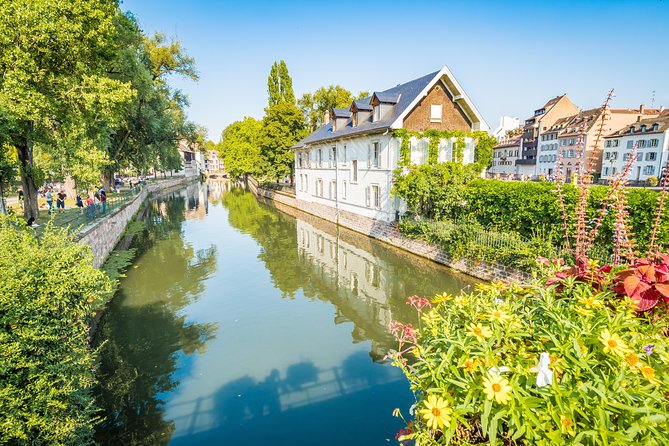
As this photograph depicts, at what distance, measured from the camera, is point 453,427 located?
7.74 ft

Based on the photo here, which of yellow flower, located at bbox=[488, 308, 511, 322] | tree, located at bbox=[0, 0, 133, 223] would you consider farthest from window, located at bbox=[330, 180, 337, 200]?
yellow flower, located at bbox=[488, 308, 511, 322]

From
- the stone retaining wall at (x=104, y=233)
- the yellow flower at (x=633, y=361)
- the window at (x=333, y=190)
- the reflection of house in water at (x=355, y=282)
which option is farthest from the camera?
the window at (x=333, y=190)

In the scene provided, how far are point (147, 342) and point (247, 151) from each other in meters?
51.2

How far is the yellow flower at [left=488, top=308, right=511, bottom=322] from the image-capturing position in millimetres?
2900

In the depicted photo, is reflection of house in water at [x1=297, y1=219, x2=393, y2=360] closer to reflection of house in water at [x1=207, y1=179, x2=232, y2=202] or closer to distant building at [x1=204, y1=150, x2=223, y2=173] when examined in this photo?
reflection of house in water at [x1=207, y1=179, x2=232, y2=202]

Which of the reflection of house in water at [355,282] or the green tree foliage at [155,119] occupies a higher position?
the green tree foliage at [155,119]

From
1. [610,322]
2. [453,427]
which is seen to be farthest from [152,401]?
[610,322]

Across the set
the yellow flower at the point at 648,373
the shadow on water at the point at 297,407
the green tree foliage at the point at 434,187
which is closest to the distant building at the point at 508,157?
the green tree foliage at the point at 434,187

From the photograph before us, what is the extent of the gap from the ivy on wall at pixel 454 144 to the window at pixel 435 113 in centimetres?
95

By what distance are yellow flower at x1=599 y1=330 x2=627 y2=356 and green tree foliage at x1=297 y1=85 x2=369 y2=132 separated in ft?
164

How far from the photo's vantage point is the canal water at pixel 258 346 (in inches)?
287

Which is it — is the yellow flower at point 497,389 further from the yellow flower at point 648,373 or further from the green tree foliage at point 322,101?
the green tree foliage at point 322,101

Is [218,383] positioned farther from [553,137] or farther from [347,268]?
[553,137]

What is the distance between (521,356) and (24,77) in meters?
16.9
